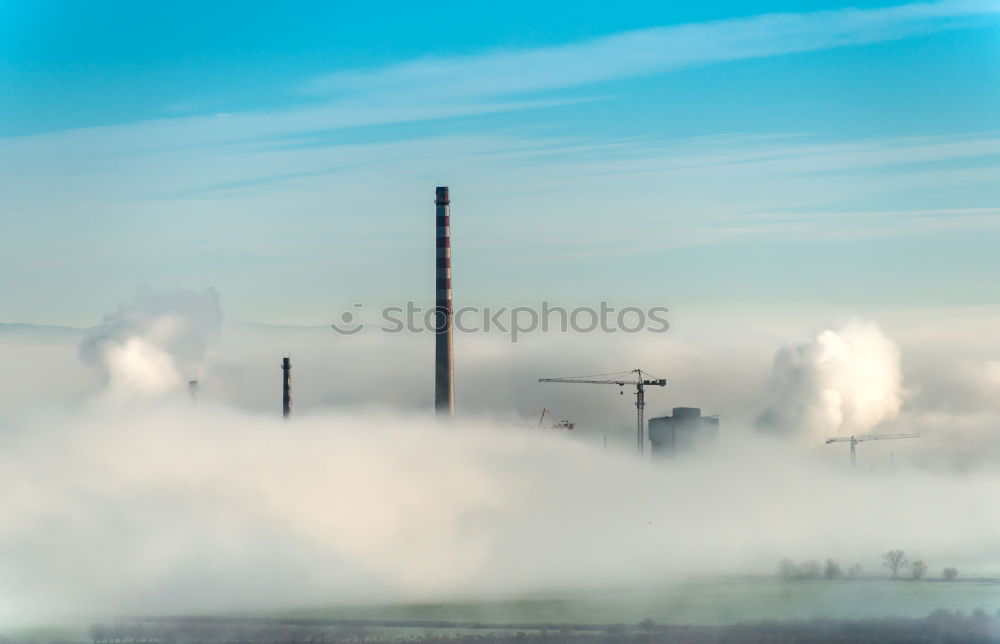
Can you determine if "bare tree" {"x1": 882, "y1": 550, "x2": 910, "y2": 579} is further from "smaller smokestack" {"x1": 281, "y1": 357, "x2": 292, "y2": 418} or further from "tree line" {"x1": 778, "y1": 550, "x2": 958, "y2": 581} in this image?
"smaller smokestack" {"x1": 281, "y1": 357, "x2": 292, "y2": 418}

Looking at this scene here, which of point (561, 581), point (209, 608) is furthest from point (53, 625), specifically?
point (561, 581)

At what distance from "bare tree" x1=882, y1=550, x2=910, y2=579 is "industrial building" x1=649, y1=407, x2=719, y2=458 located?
79.4 ft

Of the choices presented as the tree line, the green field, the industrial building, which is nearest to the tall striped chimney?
the green field

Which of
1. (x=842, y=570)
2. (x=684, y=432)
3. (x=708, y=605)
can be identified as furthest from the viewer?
(x=684, y=432)

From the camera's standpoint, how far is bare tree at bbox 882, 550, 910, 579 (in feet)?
370

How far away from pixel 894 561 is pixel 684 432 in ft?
98.4

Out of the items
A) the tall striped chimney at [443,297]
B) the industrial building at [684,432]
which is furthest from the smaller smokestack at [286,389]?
the industrial building at [684,432]

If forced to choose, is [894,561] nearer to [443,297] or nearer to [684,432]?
[684,432]

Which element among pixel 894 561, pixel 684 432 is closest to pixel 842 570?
pixel 894 561

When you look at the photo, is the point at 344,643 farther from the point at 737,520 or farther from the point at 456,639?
the point at 737,520

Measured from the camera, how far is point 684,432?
140125mm

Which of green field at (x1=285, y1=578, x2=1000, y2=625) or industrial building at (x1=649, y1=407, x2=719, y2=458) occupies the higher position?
industrial building at (x1=649, y1=407, x2=719, y2=458)

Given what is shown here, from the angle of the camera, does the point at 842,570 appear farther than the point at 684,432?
No

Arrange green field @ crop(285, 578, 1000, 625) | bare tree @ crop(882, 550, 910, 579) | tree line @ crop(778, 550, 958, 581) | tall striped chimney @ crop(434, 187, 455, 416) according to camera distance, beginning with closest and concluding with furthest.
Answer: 1. green field @ crop(285, 578, 1000, 625)
2. tall striped chimney @ crop(434, 187, 455, 416)
3. tree line @ crop(778, 550, 958, 581)
4. bare tree @ crop(882, 550, 910, 579)
